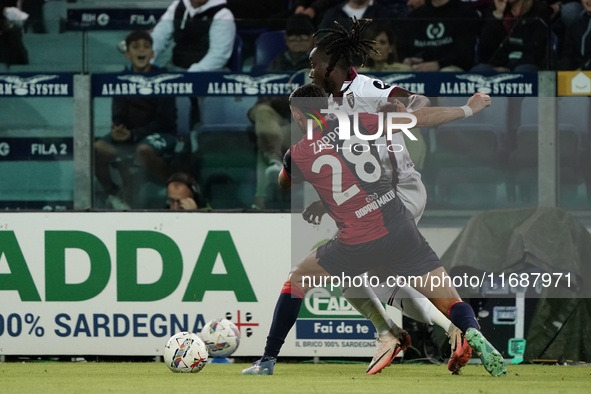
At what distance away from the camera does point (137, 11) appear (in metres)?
8.92

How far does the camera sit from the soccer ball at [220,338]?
6.23 meters

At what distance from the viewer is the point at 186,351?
18.3 feet

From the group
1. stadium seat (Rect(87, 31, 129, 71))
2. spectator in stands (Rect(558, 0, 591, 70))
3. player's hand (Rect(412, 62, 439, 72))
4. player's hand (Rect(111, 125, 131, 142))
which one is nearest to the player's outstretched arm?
player's hand (Rect(412, 62, 439, 72))

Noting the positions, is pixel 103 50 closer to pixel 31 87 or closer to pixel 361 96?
pixel 31 87

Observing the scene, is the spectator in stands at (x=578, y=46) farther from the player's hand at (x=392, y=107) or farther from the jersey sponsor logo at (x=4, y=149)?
the jersey sponsor logo at (x=4, y=149)

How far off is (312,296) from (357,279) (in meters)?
1.07

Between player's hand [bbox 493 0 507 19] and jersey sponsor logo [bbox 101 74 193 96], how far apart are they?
297cm

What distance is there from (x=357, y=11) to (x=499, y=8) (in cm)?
135

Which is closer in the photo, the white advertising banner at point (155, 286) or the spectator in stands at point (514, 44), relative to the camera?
the white advertising banner at point (155, 286)

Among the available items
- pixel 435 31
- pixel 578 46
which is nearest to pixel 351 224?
pixel 435 31

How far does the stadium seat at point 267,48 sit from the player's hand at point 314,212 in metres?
1.57

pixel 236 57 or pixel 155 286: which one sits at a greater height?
pixel 236 57

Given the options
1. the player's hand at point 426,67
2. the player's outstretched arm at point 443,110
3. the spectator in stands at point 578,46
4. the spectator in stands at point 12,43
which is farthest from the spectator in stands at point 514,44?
the spectator in stands at point 12,43

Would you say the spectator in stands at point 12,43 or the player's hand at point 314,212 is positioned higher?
the spectator in stands at point 12,43
